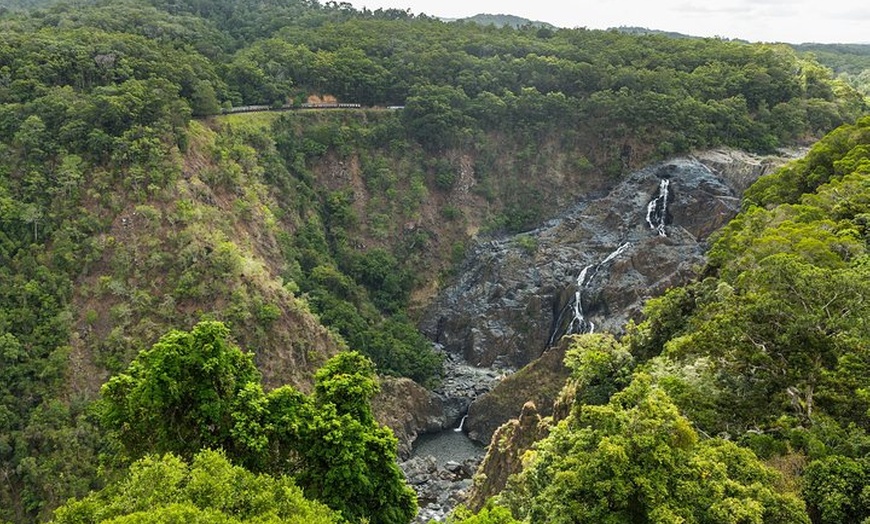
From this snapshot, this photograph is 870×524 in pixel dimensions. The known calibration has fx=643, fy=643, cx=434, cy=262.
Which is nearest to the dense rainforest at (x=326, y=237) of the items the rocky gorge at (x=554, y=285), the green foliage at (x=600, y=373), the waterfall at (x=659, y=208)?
the green foliage at (x=600, y=373)

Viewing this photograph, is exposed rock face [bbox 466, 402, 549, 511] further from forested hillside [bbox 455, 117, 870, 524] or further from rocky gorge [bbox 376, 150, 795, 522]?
rocky gorge [bbox 376, 150, 795, 522]

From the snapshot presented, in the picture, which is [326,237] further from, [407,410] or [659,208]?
[659,208]

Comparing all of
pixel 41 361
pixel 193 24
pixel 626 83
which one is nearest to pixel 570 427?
pixel 41 361

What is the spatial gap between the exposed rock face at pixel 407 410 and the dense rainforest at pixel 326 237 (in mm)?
2226

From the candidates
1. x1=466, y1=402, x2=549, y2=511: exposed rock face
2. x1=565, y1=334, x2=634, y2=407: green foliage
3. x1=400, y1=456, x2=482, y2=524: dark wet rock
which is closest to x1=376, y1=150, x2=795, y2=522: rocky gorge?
x1=400, y1=456, x2=482, y2=524: dark wet rock

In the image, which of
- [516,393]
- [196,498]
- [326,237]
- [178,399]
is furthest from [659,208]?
[196,498]

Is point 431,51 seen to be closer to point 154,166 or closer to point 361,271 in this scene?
point 361,271

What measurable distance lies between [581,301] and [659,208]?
39.8 ft

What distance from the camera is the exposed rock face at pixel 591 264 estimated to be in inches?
1902

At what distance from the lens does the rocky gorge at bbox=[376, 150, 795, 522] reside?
142 feet

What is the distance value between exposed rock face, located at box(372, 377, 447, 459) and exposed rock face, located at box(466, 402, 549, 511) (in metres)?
9.08

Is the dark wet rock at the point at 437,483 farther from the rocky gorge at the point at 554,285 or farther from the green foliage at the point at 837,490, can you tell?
the green foliage at the point at 837,490

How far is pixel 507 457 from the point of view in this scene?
32.0m

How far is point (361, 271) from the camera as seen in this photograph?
52938mm
